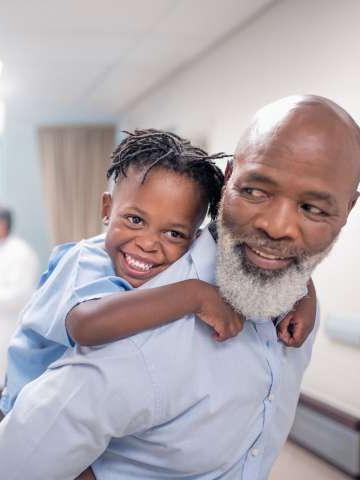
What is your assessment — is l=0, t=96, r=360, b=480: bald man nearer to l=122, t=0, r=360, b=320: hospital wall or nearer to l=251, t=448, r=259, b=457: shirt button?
l=251, t=448, r=259, b=457: shirt button

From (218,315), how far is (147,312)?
0.44ft

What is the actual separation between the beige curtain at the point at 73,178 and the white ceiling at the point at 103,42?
1.04 meters

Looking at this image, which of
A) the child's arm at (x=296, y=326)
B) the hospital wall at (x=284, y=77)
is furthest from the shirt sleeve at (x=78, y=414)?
the hospital wall at (x=284, y=77)

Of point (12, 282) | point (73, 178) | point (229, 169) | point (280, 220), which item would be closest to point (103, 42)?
point (12, 282)

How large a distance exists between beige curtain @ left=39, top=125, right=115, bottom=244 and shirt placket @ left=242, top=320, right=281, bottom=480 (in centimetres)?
631

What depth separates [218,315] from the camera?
111 centimetres

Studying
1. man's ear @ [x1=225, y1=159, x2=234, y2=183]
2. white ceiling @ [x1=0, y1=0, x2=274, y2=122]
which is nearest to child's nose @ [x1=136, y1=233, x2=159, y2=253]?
man's ear @ [x1=225, y1=159, x2=234, y2=183]

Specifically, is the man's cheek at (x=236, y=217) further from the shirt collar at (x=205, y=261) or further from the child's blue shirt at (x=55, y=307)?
the child's blue shirt at (x=55, y=307)

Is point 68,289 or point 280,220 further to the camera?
point 68,289

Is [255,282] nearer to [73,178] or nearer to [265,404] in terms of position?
[265,404]

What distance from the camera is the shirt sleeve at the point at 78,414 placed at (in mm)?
1018

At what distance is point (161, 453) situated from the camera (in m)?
1.10

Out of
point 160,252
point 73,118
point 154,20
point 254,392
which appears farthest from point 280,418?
point 73,118

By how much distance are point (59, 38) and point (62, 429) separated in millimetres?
3824
